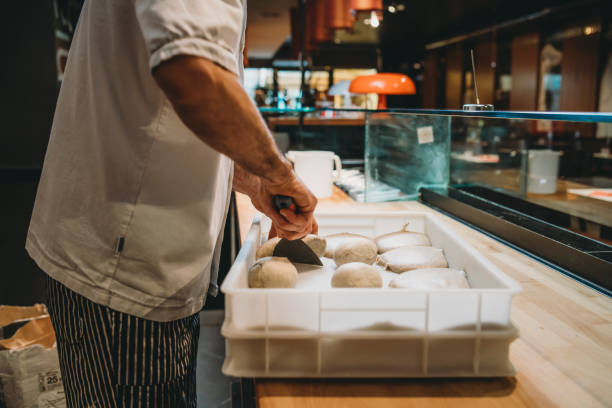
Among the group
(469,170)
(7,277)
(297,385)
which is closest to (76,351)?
(297,385)

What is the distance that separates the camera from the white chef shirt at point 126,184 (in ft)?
2.57

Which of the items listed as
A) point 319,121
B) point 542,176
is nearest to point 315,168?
point 542,176

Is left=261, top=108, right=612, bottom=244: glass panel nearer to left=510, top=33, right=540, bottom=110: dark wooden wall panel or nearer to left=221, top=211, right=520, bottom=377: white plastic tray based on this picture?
left=221, top=211, right=520, bottom=377: white plastic tray

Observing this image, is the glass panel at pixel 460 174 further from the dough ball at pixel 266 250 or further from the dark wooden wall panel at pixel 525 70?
the dark wooden wall panel at pixel 525 70

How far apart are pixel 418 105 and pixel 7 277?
10.0 m

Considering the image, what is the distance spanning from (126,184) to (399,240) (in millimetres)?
626

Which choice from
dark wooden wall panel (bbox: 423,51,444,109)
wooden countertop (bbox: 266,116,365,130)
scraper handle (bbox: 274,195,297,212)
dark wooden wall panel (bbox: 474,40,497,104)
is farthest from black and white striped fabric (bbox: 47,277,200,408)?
dark wooden wall panel (bbox: 423,51,444,109)

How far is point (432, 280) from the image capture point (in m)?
0.84

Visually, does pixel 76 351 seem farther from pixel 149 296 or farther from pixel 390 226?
pixel 390 226

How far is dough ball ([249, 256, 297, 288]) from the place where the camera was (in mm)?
821

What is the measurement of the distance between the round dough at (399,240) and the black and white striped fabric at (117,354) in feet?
1.56

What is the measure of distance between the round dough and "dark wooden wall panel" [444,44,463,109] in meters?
8.54

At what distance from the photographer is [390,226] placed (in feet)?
4.28

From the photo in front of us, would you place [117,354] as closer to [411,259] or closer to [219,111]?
[219,111]
